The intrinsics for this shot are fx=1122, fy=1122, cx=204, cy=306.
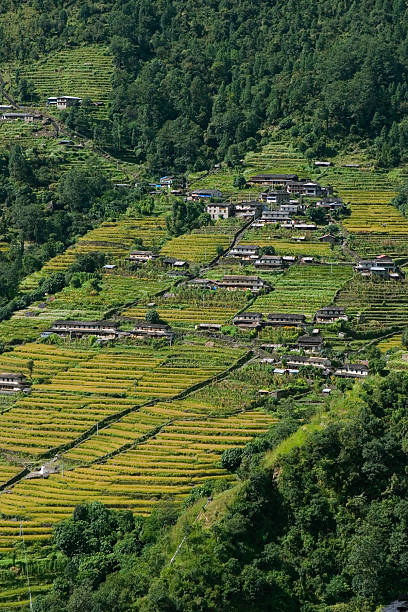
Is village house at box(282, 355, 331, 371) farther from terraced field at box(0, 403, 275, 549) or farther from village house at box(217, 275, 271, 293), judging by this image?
village house at box(217, 275, 271, 293)

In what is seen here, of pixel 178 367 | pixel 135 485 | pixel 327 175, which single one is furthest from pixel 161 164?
pixel 135 485

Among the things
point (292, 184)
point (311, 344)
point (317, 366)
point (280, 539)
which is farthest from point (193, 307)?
point (280, 539)

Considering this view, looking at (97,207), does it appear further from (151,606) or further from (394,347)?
(151,606)

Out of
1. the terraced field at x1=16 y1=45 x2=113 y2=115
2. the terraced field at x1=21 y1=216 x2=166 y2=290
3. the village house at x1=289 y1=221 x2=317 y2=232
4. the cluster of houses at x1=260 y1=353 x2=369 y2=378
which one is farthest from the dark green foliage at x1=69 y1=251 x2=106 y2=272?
the terraced field at x1=16 y1=45 x2=113 y2=115

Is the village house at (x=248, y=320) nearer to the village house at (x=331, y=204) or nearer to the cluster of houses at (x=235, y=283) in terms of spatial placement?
the cluster of houses at (x=235, y=283)

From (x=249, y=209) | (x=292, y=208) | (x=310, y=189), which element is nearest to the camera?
(x=292, y=208)

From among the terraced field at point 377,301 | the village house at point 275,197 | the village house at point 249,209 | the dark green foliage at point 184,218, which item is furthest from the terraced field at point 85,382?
the village house at point 275,197

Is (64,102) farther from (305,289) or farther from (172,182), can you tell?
(305,289)
